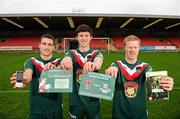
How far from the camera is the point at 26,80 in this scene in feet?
13.4

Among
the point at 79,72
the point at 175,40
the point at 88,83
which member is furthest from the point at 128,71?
the point at 175,40

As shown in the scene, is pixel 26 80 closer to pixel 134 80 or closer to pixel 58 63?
pixel 58 63

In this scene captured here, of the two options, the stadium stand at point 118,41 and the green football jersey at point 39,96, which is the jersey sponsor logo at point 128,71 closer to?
the green football jersey at point 39,96

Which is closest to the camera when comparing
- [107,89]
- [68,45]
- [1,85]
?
[107,89]

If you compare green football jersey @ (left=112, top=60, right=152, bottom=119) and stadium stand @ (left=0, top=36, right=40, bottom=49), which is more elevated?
stadium stand @ (left=0, top=36, right=40, bottom=49)

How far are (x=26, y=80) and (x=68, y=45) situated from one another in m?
35.7

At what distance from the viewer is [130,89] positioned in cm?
398

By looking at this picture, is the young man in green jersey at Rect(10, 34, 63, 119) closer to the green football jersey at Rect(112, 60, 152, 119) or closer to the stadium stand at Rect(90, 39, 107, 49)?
the green football jersey at Rect(112, 60, 152, 119)

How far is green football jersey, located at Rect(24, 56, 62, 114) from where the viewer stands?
426 cm

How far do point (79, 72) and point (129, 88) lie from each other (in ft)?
2.44

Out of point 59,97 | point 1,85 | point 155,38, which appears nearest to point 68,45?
point 155,38

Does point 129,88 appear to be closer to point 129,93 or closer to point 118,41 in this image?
point 129,93

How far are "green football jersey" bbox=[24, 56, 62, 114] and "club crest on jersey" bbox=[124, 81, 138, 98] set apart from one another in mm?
999

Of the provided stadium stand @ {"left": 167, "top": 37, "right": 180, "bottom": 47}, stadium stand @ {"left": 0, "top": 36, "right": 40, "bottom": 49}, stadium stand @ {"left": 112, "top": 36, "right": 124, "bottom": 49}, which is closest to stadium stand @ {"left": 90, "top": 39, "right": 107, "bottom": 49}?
stadium stand @ {"left": 112, "top": 36, "right": 124, "bottom": 49}
